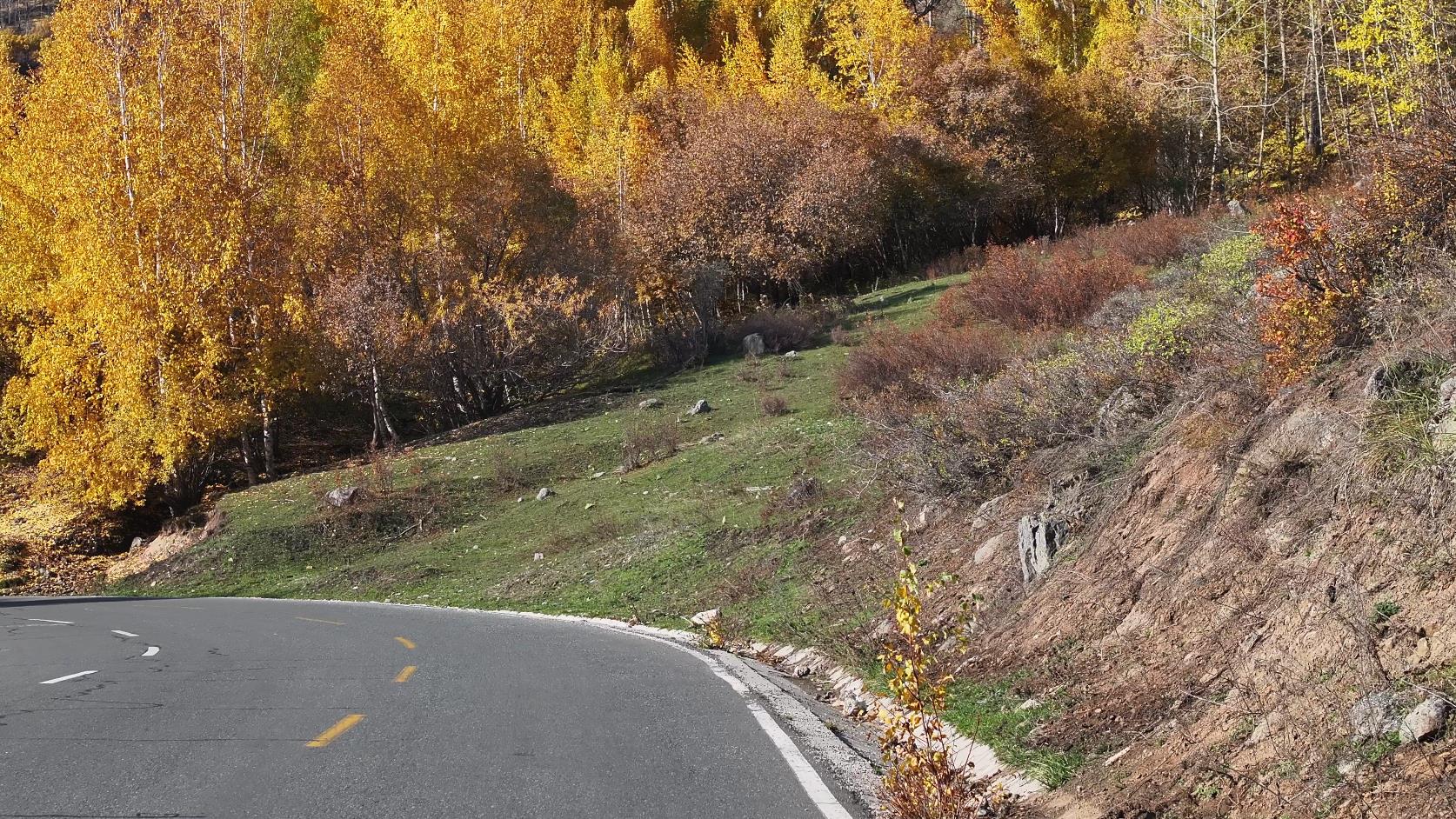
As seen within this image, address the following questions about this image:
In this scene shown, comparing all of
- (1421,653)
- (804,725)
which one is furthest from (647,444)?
(1421,653)

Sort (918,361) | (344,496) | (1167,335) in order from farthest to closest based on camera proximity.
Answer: (344,496) → (918,361) → (1167,335)

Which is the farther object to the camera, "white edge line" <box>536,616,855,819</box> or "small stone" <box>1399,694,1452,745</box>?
"white edge line" <box>536,616,855,819</box>

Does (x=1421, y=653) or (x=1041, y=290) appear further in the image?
(x=1041, y=290)

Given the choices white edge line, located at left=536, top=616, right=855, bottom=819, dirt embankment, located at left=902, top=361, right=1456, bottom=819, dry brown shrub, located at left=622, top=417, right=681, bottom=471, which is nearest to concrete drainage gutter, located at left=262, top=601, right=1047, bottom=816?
white edge line, located at left=536, top=616, right=855, bottom=819

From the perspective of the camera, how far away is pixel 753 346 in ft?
133

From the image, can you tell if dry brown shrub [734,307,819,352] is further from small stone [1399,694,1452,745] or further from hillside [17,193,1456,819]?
small stone [1399,694,1452,745]

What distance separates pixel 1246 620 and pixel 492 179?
36.8m

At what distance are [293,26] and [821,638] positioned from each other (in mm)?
55827

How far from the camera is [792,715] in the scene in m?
9.09

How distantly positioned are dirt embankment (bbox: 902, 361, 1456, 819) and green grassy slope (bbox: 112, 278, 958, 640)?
3867mm

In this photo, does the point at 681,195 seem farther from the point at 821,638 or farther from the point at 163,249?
the point at 821,638

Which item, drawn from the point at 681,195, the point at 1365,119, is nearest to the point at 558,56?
the point at 681,195

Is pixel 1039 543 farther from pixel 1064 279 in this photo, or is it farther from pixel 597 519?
pixel 1064 279

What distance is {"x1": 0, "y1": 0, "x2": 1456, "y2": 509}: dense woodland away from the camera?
104ft
